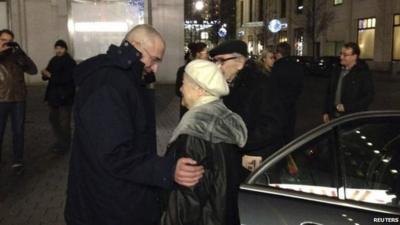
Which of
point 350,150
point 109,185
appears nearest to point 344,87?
point 350,150

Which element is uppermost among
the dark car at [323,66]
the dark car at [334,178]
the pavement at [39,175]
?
the dark car at [334,178]

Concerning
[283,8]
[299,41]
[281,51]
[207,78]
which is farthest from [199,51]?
[283,8]

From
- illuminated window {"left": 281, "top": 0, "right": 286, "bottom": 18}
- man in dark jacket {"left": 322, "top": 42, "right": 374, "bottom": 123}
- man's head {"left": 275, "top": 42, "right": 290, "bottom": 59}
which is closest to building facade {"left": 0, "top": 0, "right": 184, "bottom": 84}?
man's head {"left": 275, "top": 42, "right": 290, "bottom": 59}

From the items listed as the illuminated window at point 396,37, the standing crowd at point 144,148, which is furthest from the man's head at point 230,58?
the illuminated window at point 396,37

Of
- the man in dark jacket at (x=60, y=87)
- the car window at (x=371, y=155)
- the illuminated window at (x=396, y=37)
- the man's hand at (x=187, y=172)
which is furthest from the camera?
the illuminated window at (x=396, y=37)

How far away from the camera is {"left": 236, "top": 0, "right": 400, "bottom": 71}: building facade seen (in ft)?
128

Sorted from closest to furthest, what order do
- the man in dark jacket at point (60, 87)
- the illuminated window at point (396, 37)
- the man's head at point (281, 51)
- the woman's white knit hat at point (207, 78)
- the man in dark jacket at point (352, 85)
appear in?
the woman's white knit hat at point (207, 78), the man in dark jacket at point (352, 85), the man's head at point (281, 51), the man in dark jacket at point (60, 87), the illuminated window at point (396, 37)

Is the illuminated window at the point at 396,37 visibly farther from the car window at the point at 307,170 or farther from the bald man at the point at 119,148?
the bald man at the point at 119,148

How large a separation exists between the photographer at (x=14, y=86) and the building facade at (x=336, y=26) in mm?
21898

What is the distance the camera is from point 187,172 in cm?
273

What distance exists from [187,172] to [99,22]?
618 inches

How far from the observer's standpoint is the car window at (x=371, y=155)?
291 cm

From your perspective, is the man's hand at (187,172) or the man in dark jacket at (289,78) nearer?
the man's hand at (187,172)

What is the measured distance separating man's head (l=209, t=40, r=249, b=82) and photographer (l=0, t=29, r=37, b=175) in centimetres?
398
